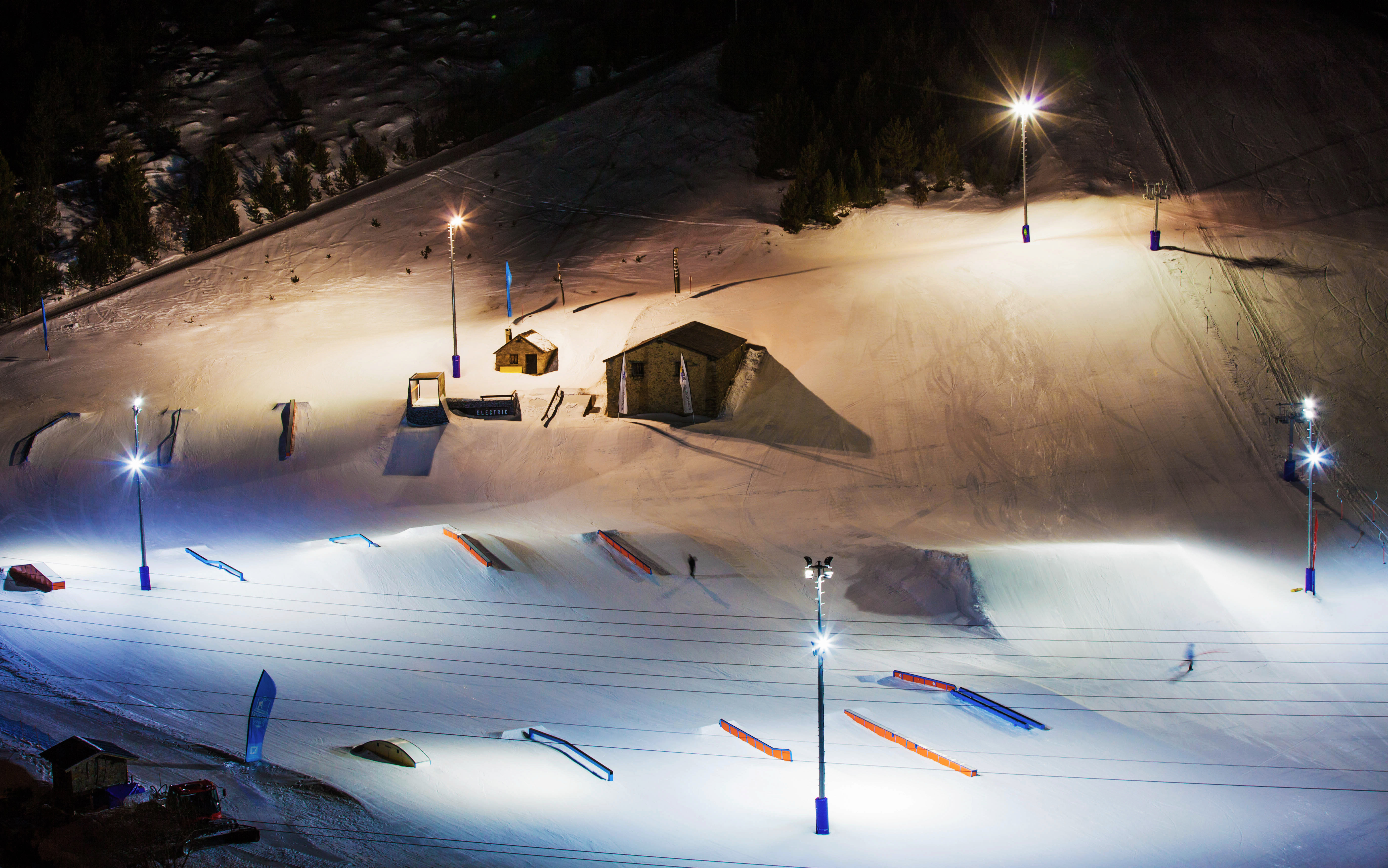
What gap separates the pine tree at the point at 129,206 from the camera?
1922 inches

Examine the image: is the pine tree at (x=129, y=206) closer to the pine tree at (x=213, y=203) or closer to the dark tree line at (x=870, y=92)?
the pine tree at (x=213, y=203)

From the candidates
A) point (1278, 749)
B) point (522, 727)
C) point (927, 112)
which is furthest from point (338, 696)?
point (927, 112)

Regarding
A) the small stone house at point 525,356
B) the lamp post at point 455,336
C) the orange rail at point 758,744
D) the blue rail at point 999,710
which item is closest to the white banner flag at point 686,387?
the small stone house at point 525,356

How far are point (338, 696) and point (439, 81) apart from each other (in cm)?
5296

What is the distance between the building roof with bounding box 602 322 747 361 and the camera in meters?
31.9

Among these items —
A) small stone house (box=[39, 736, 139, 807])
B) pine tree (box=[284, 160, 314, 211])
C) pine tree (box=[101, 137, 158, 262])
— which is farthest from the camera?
pine tree (box=[284, 160, 314, 211])

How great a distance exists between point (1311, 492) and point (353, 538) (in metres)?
19.7

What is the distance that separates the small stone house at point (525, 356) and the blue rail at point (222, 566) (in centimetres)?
1340

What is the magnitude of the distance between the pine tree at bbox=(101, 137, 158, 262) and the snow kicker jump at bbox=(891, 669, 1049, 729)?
41953mm

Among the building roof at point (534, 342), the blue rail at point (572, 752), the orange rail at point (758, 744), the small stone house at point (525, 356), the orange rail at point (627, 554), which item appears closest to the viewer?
the blue rail at point (572, 752)

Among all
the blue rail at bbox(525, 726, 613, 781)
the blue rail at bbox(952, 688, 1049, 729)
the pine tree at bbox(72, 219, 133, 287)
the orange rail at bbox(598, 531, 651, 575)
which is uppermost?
the pine tree at bbox(72, 219, 133, 287)

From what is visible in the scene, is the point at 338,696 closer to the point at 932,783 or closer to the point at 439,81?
the point at 932,783

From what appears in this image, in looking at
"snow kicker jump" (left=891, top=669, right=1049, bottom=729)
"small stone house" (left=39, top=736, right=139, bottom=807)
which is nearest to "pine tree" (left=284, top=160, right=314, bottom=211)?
"snow kicker jump" (left=891, top=669, right=1049, bottom=729)

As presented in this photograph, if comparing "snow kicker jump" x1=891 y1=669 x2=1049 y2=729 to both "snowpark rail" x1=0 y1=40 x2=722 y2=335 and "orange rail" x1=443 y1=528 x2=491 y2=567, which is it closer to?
"orange rail" x1=443 y1=528 x2=491 y2=567
